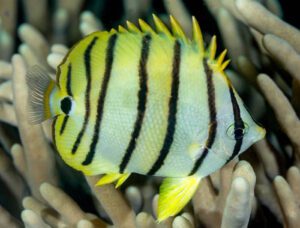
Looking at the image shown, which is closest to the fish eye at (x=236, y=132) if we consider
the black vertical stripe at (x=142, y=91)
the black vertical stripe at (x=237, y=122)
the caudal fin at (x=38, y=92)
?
the black vertical stripe at (x=237, y=122)

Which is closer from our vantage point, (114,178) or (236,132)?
(236,132)

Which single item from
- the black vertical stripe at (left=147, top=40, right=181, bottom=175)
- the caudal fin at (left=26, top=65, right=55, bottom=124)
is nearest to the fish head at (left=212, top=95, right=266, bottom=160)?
the black vertical stripe at (left=147, top=40, right=181, bottom=175)

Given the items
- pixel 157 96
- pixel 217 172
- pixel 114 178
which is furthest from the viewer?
pixel 217 172

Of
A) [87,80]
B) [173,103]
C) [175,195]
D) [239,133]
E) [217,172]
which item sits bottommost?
[217,172]

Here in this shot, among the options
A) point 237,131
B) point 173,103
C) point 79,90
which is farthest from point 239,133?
point 79,90

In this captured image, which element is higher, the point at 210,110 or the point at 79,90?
the point at 79,90

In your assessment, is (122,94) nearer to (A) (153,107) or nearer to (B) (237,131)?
(A) (153,107)
